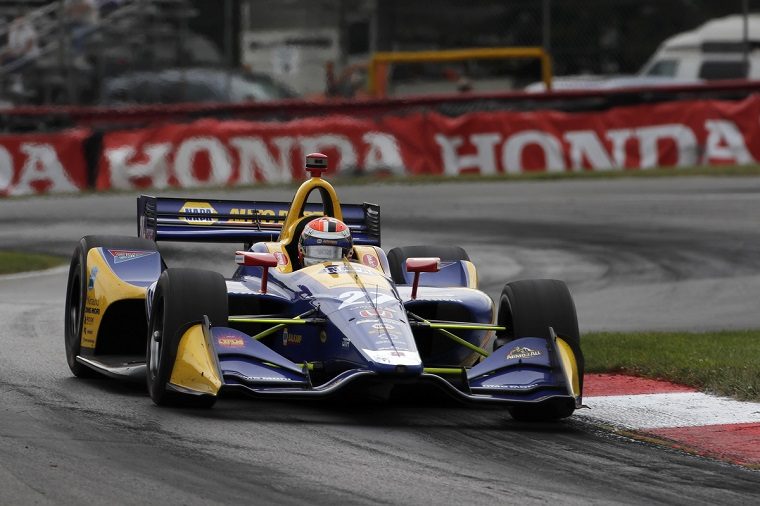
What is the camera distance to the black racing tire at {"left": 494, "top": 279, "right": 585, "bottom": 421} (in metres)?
9.03

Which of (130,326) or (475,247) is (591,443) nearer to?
(130,326)

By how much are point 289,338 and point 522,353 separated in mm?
1395

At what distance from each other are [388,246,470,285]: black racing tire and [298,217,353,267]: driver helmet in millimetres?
1063

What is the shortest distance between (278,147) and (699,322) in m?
11.7

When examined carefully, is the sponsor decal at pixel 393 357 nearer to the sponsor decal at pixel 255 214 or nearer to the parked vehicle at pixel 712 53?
the sponsor decal at pixel 255 214

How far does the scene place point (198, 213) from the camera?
456 inches

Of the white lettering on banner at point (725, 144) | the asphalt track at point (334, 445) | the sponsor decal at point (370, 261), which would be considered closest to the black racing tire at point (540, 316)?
the asphalt track at point (334, 445)

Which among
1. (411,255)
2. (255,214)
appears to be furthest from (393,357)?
(255,214)

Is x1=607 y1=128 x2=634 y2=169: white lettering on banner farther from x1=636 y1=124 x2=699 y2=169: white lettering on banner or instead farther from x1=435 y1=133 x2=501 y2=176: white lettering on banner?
x1=435 y1=133 x2=501 y2=176: white lettering on banner

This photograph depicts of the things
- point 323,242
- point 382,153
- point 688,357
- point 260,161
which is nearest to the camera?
point 323,242

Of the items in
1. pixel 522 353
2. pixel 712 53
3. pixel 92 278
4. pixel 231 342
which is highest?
pixel 712 53

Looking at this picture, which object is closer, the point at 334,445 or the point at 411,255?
the point at 334,445

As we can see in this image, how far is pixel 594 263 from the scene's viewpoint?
1625 centimetres

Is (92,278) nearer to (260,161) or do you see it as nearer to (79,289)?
(79,289)
